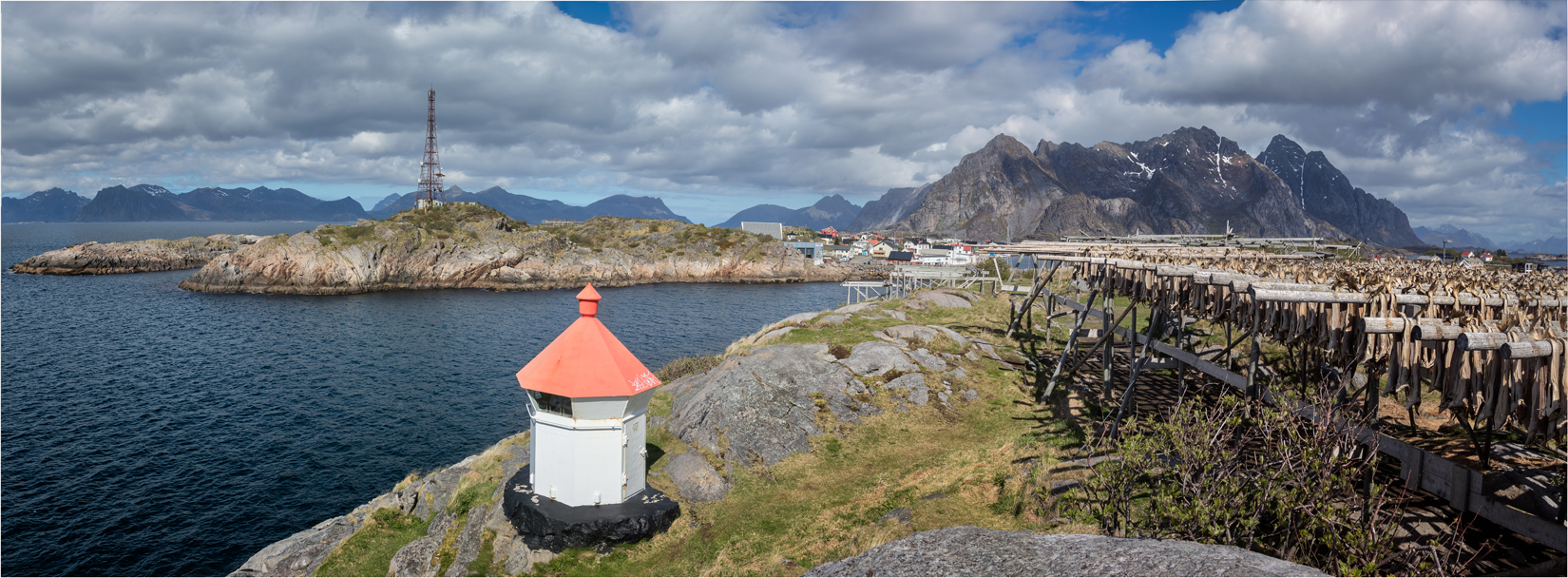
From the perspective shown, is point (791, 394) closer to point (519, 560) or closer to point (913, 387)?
point (913, 387)

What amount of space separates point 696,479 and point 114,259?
133278 mm

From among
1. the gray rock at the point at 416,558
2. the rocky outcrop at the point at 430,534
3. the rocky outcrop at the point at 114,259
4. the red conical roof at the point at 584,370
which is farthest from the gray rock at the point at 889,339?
the rocky outcrop at the point at 114,259

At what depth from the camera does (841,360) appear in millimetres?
21281

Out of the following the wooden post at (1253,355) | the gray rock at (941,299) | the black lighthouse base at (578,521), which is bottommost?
the black lighthouse base at (578,521)

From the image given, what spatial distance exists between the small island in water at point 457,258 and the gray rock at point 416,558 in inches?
3065

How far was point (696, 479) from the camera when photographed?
49.5ft

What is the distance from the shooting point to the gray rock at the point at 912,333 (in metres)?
24.8

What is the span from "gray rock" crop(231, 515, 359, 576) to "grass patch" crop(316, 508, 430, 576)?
1.70 feet

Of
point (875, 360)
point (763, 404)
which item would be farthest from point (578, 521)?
point (875, 360)

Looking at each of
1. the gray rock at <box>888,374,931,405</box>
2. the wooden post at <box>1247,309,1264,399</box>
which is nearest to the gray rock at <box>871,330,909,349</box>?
the gray rock at <box>888,374,931,405</box>

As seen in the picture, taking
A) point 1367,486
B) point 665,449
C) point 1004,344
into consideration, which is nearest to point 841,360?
point 665,449

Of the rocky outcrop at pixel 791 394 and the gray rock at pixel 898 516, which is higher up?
the rocky outcrop at pixel 791 394

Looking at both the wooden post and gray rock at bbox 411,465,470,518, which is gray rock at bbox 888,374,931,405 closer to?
the wooden post

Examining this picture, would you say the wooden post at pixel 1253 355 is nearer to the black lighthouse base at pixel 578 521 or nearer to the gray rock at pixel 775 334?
the black lighthouse base at pixel 578 521
